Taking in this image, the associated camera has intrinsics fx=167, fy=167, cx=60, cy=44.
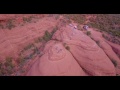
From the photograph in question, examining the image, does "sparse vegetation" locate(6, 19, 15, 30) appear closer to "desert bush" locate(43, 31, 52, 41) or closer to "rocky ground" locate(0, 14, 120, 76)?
"rocky ground" locate(0, 14, 120, 76)

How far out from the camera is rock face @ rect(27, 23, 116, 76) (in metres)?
7.53

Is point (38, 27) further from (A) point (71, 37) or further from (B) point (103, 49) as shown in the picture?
(B) point (103, 49)

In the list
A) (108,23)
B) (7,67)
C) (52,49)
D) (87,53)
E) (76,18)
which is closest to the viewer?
(7,67)

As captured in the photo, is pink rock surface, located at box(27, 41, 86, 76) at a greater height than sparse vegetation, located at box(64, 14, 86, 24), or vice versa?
sparse vegetation, located at box(64, 14, 86, 24)

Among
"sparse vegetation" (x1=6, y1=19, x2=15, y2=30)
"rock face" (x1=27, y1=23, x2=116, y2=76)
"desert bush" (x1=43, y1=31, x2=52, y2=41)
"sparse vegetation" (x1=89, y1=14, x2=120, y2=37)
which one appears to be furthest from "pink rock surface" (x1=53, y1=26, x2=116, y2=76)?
"sparse vegetation" (x1=6, y1=19, x2=15, y2=30)

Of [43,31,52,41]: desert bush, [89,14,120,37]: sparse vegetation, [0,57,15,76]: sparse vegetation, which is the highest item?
[89,14,120,37]: sparse vegetation

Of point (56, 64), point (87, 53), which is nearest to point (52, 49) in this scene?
point (56, 64)

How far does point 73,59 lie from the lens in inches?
324

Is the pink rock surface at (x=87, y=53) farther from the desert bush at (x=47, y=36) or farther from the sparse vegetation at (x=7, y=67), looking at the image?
the sparse vegetation at (x=7, y=67)

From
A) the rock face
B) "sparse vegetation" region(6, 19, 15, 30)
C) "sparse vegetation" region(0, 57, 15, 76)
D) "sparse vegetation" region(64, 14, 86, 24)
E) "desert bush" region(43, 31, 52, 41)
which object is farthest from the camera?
"sparse vegetation" region(64, 14, 86, 24)

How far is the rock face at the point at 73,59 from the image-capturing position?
753 centimetres

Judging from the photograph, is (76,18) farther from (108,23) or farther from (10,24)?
→ (10,24)

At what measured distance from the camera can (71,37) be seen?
909 cm

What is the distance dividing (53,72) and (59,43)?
1.88 m
